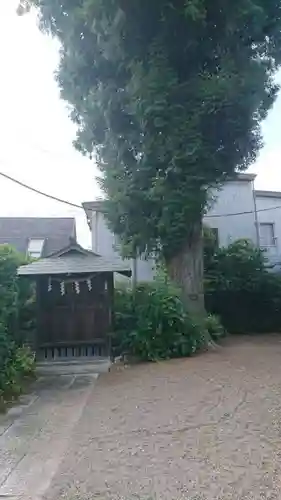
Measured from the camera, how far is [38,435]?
15.8 feet

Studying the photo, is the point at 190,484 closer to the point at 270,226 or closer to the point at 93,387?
the point at 93,387

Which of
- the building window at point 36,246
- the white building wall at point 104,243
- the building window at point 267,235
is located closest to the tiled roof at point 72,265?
the white building wall at point 104,243

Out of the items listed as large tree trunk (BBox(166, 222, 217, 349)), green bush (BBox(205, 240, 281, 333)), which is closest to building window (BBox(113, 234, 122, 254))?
large tree trunk (BBox(166, 222, 217, 349))

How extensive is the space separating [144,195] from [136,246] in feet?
4.35

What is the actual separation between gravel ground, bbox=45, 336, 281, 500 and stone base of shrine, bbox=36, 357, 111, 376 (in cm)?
157

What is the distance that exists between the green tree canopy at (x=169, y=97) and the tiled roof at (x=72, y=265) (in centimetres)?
96

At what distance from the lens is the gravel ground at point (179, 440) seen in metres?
3.22

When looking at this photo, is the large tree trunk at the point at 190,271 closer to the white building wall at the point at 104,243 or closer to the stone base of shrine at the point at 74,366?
the stone base of shrine at the point at 74,366

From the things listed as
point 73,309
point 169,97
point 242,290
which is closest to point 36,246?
point 242,290

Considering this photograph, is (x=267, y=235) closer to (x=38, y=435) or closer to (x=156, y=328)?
(x=156, y=328)

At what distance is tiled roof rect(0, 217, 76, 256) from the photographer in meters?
25.6

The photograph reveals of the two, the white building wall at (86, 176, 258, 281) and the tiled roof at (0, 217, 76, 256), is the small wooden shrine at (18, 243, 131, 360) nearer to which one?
the white building wall at (86, 176, 258, 281)

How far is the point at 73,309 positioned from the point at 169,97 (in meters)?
5.38

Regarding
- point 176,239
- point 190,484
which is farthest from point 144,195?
point 190,484
